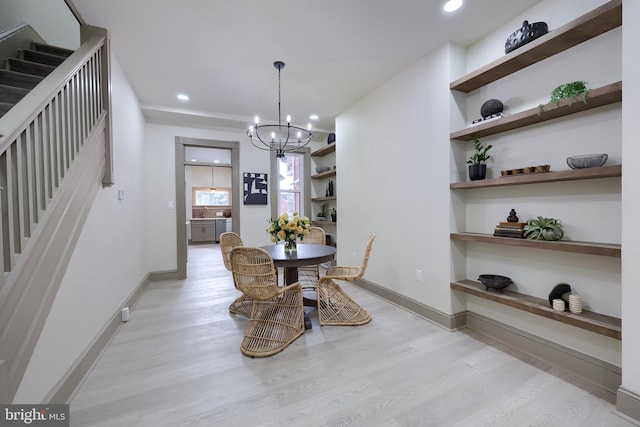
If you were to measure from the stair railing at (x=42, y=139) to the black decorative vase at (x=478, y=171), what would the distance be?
301 centimetres

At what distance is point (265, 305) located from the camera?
2.67m

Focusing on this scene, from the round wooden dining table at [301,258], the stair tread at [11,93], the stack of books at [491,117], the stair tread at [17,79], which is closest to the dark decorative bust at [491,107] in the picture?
the stack of books at [491,117]

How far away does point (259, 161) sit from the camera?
5133mm

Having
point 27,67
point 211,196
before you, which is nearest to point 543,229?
point 27,67

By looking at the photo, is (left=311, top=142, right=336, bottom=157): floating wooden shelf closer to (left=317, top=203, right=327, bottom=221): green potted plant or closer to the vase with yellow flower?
(left=317, top=203, right=327, bottom=221): green potted plant

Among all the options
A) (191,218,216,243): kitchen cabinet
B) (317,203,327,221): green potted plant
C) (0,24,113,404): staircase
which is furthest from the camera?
(191,218,216,243): kitchen cabinet

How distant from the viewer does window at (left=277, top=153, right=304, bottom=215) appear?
554 cm

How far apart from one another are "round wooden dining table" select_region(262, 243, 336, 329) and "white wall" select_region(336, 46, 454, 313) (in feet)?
2.95

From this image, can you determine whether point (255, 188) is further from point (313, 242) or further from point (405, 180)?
point (405, 180)

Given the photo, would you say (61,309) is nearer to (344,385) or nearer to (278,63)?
(344,385)

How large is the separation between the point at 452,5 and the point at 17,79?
12.3ft

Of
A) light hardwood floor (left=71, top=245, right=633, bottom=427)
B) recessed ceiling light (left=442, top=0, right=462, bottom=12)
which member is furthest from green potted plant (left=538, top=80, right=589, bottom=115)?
light hardwood floor (left=71, top=245, right=633, bottom=427)

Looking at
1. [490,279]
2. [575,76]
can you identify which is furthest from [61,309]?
[575,76]

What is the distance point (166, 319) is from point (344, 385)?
2.14 metres
